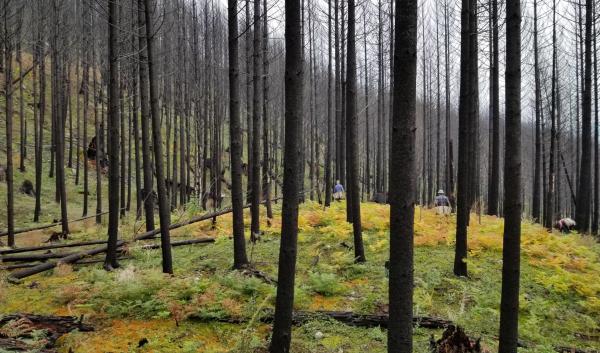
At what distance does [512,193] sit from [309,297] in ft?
11.4

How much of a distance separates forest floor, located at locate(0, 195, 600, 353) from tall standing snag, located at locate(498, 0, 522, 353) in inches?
23.8

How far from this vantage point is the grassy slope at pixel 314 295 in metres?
5.11

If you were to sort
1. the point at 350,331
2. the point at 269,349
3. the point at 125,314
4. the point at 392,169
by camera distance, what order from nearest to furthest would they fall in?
the point at 392,169, the point at 269,349, the point at 350,331, the point at 125,314

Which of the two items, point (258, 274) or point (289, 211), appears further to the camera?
point (258, 274)

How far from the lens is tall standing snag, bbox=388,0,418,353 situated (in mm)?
2969

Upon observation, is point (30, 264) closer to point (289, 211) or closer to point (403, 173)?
point (289, 211)

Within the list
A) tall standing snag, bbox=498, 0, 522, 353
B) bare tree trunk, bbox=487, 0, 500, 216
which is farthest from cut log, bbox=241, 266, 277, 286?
bare tree trunk, bbox=487, 0, 500, 216

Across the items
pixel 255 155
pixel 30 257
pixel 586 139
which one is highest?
pixel 586 139

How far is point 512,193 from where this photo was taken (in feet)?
13.8

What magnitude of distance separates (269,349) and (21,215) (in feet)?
58.0

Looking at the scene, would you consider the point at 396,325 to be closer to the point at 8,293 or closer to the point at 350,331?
the point at 350,331

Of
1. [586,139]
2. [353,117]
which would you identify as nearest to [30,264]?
[353,117]

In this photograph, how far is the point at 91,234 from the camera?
13.1 metres

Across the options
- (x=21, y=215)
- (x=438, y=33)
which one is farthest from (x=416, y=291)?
(x=438, y=33)
